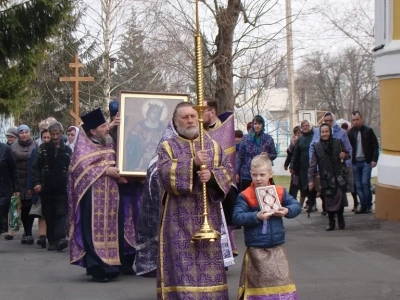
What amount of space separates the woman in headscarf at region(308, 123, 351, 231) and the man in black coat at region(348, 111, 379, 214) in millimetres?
2668

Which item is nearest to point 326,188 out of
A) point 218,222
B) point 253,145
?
point 253,145

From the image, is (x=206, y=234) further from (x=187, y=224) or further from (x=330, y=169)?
(x=330, y=169)

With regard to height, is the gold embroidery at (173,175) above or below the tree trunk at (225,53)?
below

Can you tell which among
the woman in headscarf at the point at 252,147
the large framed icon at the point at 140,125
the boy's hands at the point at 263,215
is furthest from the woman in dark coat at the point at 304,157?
the boy's hands at the point at 263,215

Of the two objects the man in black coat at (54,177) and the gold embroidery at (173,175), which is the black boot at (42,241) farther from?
the gold embroidery at (173,175)

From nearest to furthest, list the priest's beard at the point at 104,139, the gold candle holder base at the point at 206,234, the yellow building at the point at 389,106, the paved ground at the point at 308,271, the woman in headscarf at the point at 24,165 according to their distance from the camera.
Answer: the gold candle holder base at the point at 206,234, the paved ground at the point at 308,271, the priest's beard at the point at 104,139, the yellow building at the point at 389,106, the woman in headscarf at the point at 24,165

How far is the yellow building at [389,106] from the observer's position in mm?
15133

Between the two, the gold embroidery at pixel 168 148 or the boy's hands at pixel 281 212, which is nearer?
the boy's hands at pixel 281 212

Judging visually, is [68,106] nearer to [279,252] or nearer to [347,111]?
[347,111]

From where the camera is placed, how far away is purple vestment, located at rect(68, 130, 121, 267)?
10.9m

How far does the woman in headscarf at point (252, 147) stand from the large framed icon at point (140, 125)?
4.53 meters

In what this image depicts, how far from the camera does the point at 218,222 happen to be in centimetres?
831

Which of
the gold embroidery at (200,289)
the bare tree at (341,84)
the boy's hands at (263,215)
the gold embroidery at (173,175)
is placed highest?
the bare tree at (341,84)

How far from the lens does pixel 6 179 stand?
1441 centimetres
